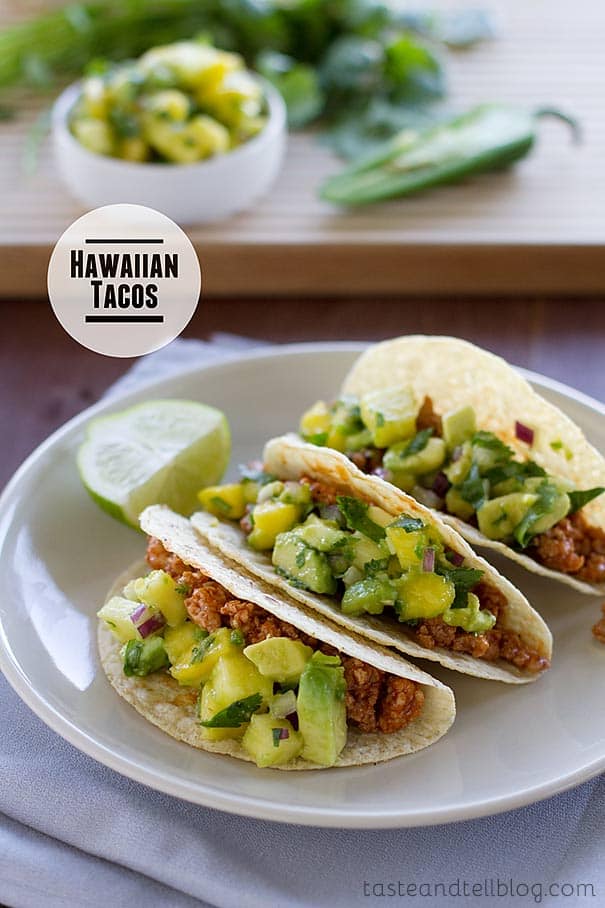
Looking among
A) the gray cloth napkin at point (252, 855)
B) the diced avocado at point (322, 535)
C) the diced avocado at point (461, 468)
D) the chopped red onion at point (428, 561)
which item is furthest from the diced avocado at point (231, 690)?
the diced avocado at point (461, 468)

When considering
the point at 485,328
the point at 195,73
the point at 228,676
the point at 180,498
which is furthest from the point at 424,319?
the point at 228,676

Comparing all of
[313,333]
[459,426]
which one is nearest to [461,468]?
[459,426]

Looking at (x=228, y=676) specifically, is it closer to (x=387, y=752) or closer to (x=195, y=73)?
(x=387, y=752)

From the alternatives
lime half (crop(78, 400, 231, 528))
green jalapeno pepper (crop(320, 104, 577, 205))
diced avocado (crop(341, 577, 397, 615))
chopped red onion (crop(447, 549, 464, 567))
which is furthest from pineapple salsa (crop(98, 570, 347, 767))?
green jalapeno pepper (crop(320, 104, 577, 205))

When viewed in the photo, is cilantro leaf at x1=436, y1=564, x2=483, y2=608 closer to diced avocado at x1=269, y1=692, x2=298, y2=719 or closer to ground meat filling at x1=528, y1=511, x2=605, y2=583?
ground meat filling at x1=528, y1=511, x2=605, y2=583

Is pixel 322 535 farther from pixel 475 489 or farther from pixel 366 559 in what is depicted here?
pixel 475 489

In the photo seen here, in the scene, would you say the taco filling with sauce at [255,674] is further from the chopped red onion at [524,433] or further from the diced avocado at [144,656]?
the chopped red onion at [524,433]
